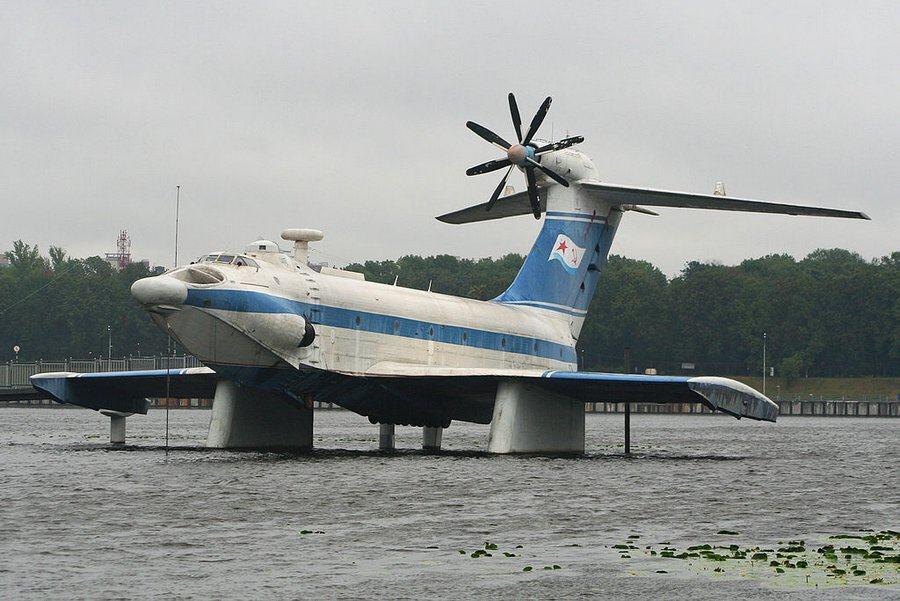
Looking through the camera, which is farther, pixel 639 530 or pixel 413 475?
pixel 413 475

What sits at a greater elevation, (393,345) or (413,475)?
(393,345)

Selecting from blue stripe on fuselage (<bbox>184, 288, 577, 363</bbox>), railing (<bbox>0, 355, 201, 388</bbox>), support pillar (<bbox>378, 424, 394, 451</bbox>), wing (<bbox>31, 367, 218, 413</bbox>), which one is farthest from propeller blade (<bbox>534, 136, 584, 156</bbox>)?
railing (<bbox>0, 355, 201, 388</bbox>)

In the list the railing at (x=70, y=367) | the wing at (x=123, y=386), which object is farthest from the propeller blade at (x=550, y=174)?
the railing at (x=70, y=367)

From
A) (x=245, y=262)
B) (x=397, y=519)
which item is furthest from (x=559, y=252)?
(x=397, y=519)

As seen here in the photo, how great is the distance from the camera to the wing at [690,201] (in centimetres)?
4281

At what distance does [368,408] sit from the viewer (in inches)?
1686

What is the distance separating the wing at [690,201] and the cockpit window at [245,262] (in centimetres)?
1488

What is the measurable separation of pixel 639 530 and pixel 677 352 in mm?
157535

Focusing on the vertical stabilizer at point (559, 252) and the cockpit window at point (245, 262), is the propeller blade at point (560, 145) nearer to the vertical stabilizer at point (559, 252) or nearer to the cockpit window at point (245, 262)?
the vertical stabilizer at point (559, 252)

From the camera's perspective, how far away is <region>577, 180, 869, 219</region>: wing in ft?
140

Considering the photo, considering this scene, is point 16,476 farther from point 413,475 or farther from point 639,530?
point 639,530

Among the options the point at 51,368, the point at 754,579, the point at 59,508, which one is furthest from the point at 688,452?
the point at 51,368

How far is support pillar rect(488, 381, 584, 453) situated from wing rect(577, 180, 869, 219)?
26.0 feet

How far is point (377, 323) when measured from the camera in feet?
135
